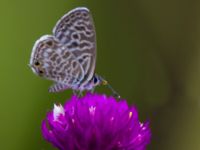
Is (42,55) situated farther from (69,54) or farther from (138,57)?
(138,57)

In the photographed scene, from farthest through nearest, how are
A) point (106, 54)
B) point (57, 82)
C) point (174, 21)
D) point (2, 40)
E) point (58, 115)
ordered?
point (174, 21)
point (106, 54)
point (2, 40)
point (57, 82)
point (58, 115)

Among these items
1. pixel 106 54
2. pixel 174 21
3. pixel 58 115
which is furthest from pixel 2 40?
pixel 58 115

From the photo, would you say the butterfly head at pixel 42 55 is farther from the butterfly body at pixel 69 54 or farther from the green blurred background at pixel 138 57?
the green blurred background at pixel 138 57

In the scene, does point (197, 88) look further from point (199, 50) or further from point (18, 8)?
point (18, 8)

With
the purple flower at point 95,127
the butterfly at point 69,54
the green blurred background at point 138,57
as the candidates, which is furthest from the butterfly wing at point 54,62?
the green blurred background at point 138,57

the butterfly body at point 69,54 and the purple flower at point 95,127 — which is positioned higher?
the butterfly body at point 69,54

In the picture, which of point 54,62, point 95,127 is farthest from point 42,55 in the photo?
point 95,127

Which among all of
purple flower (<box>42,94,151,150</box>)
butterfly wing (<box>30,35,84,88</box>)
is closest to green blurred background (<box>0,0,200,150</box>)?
butterfly wing (<box>30,35,84,88</box>)
